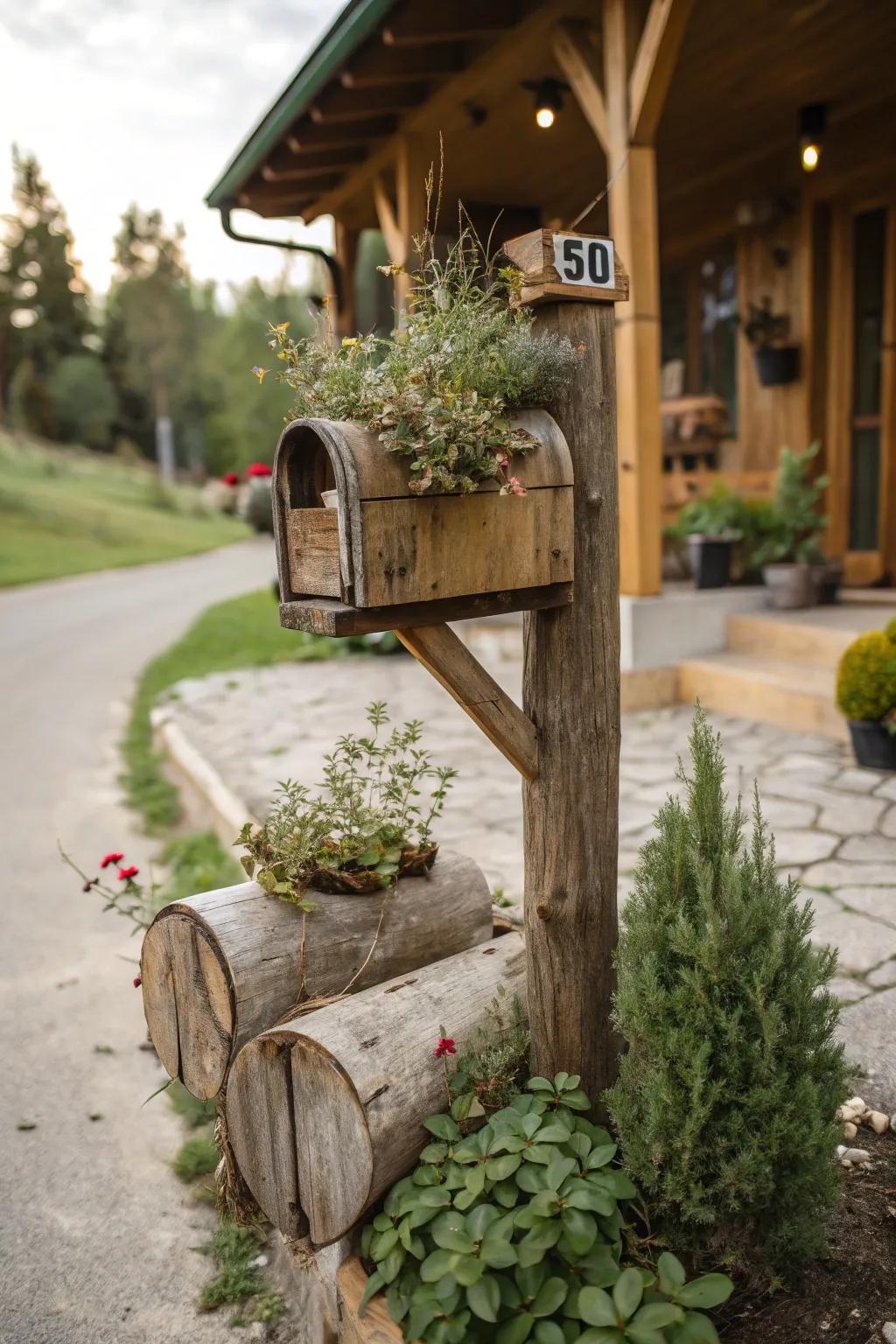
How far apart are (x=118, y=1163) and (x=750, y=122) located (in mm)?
7362

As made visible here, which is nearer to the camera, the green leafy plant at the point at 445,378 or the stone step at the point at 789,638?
the green leafy plant at the point at 445,378

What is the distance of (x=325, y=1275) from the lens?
1.92 metres

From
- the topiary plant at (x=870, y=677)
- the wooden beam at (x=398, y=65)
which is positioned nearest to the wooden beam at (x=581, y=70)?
the wooden beam at (x=398, y=65)

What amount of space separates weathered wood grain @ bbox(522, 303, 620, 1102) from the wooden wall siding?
6418 millimetres

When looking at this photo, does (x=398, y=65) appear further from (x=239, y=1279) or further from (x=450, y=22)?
(x=239, y=1279)

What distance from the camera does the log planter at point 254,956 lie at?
2.07 m

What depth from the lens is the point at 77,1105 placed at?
299cm

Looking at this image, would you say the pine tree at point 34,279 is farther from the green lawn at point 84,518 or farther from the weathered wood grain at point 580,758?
the weathered wood grain at point 580,758

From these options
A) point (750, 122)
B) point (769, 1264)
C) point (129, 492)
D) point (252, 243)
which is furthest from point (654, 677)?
point (129, 492)

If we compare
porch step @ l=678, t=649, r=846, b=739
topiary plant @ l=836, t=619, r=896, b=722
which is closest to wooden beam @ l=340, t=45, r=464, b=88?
porch step @ l=678, t=649, r=846, b=739

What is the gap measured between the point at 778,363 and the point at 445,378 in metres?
6.73

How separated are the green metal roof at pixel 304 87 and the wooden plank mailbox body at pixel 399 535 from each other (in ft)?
15.2

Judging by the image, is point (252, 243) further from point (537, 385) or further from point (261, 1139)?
point (261, 1139)

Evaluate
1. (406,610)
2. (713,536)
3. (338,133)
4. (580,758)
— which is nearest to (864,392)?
(713,536)
